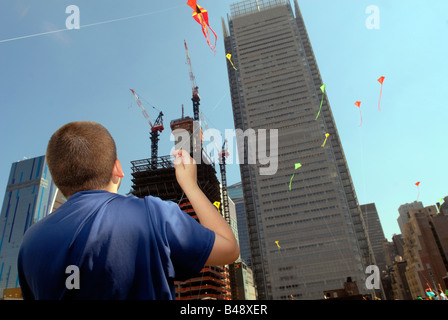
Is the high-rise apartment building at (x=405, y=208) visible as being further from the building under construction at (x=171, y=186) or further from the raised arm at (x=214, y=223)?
the raised arm at (x=214, y=223)

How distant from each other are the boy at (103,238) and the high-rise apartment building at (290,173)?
120 metres

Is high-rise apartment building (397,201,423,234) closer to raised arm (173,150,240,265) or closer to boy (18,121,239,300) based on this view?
raised arm (173,150,240,265)

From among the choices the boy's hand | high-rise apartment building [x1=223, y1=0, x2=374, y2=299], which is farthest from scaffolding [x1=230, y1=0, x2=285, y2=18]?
the boy's hand

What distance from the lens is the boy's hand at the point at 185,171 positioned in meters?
1.57

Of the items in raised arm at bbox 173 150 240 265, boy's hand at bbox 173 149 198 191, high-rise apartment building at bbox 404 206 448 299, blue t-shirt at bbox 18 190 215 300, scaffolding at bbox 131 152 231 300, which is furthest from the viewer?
scaffolding at bbox 131 152 231 300

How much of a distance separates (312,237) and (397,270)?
3955cm

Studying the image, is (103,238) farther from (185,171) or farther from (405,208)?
(405,208)

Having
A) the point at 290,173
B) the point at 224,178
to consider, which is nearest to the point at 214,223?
the point at 290,173

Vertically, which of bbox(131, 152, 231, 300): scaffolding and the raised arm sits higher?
bbox(131, 152, 231, 300): scaffolding

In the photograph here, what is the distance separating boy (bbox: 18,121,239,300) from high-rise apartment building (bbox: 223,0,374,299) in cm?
11953

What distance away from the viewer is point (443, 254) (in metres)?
71.5

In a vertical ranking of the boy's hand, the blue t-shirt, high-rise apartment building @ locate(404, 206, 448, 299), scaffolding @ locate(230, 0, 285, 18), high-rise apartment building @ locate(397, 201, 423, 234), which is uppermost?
scaffolding @ locate(230, 0, 285, 18)

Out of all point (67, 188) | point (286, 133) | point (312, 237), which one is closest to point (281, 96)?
point (286, 133)

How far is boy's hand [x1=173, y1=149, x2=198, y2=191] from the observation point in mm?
1570
